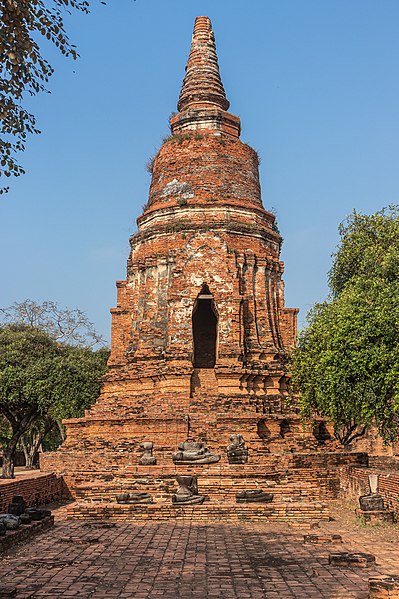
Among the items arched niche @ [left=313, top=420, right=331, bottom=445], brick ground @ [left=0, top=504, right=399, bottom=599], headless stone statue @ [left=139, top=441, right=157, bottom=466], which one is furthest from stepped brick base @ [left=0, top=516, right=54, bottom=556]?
arched niche @ [left=313, top=420, right=331, bottom=445]

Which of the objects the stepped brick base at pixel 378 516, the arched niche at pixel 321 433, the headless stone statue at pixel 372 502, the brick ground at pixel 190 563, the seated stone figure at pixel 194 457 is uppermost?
the arched niche at pixel 321 433

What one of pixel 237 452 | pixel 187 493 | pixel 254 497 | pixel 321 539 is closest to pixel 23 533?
pixel 187 493

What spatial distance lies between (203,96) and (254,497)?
1601cm

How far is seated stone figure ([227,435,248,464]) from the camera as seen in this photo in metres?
14.9

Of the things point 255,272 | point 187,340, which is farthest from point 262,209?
point 187,340

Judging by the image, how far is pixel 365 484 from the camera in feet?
43.0

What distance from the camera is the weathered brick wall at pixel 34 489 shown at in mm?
11885

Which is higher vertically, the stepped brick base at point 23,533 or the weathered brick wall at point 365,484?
the weathered brick wall at point 365,484

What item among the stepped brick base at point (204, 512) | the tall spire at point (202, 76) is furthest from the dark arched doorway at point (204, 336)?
the stepped brick base at point (204, 512)

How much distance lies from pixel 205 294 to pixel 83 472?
6.86 metres

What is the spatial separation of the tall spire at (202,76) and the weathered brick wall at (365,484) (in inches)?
566

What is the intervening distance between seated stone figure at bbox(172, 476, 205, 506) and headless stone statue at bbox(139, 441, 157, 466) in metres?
2.00

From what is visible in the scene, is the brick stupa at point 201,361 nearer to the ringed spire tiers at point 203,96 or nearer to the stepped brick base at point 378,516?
the ringed spire tiers at point 203,96

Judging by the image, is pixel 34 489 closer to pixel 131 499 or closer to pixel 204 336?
pixel 131 499
